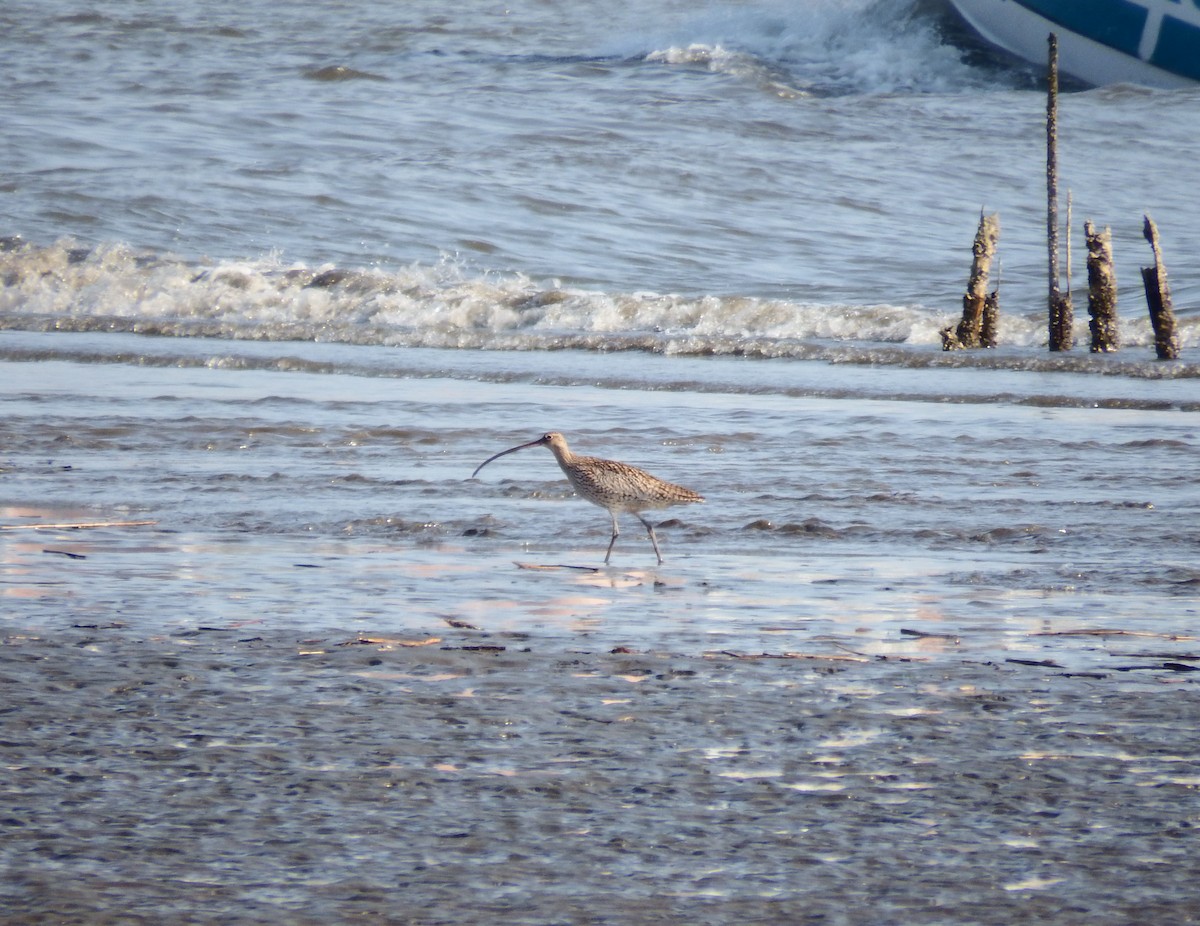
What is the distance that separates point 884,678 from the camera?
4484mm

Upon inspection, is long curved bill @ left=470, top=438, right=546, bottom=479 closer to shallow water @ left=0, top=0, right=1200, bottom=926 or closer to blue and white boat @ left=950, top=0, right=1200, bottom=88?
shallow water @ left=0, top=0, right=1200, bottom=926

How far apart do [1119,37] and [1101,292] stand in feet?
62.3

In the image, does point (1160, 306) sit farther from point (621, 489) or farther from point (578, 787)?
point (578, 787)

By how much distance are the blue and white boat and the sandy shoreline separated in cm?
3029

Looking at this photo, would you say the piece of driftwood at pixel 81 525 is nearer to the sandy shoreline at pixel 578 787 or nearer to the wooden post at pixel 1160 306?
the sandy shoreline at pixel 578 787

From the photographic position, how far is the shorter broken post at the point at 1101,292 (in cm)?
1567

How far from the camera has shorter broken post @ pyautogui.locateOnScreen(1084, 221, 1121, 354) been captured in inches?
617

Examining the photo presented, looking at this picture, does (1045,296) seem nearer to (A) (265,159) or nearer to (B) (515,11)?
(A) (265,159)

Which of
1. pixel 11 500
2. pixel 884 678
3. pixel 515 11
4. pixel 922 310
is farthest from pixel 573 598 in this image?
pixel 515 11

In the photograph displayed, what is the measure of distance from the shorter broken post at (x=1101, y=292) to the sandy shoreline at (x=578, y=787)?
38.2ft

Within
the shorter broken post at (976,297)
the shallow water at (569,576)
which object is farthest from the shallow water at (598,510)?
the shorter broken post at (976,297)

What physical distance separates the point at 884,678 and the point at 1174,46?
30.5m

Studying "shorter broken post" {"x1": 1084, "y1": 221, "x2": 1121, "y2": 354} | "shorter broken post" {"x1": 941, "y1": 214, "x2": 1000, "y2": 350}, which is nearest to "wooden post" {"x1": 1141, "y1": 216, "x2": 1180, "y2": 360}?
"shorter broken post" {"x1": 1084, "y1": 221, "x2": 1121, "y2": 354}

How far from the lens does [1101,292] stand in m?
15.8
